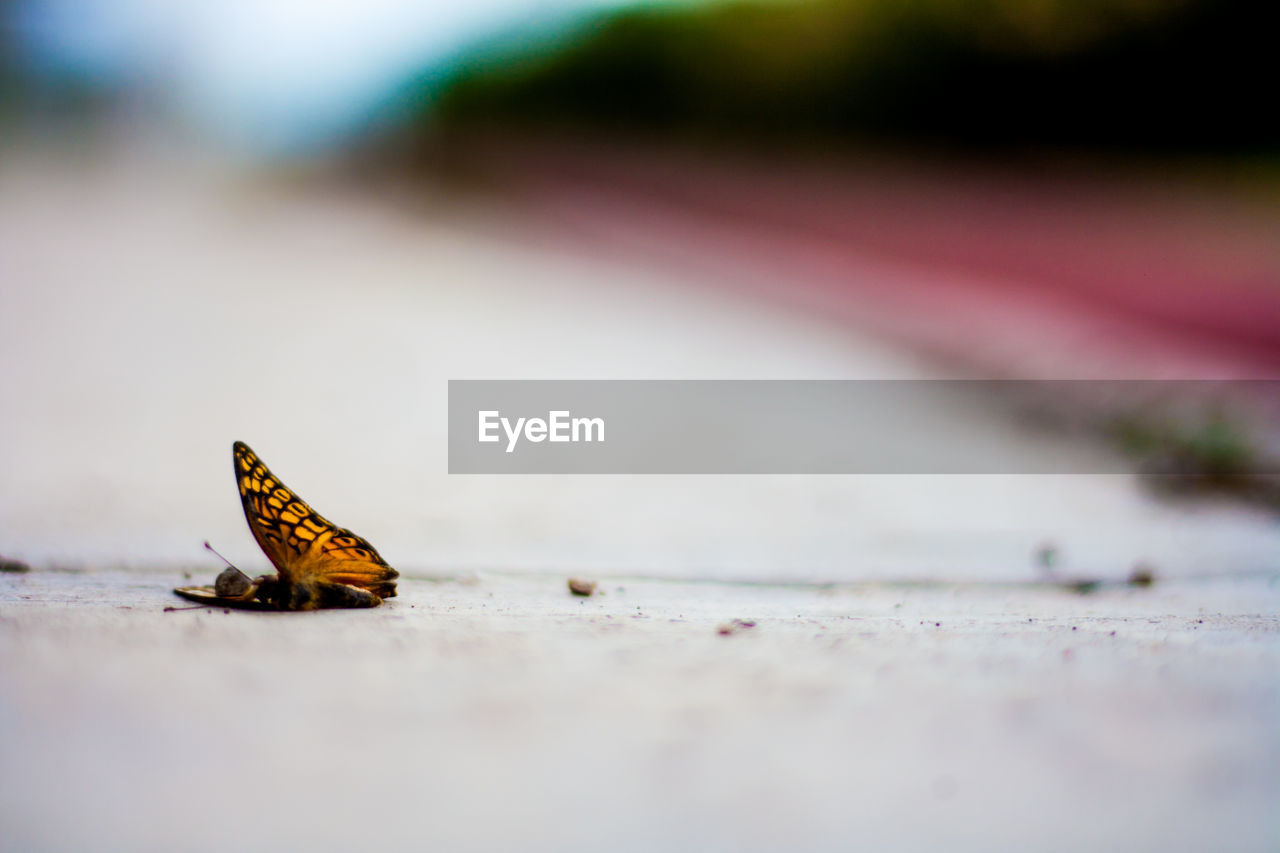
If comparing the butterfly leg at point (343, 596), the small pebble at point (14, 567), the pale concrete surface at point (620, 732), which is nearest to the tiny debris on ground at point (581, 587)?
the pale concrete surface at point (620, 732)

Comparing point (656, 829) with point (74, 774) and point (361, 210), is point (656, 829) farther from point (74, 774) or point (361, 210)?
point (361, 210)

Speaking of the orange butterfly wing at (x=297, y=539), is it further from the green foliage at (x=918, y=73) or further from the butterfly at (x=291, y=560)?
the green foliage at (x=918, y=73)

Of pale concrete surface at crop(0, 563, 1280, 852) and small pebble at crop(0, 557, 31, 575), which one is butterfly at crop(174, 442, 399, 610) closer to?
pale concrete surface at crop(0, 563, 1280, 852)

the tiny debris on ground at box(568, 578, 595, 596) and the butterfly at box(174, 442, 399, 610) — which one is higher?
the butterfly at box(174, 442, 399, 610)

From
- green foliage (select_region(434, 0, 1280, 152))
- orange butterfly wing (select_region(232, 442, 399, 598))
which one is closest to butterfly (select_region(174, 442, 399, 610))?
orange butterfly wing (select_region(232, 442, 399, 598))

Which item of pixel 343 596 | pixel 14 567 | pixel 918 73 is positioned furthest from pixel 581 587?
pixel 918 73

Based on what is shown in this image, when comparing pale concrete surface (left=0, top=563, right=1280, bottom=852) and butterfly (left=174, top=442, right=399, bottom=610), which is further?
butterfly (left=174, top=442, right=399, bottom=610)

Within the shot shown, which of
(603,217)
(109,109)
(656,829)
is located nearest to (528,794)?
(656,829)

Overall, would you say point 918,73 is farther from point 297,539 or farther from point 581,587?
point 297,539
